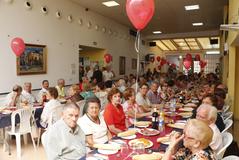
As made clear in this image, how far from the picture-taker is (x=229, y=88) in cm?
632

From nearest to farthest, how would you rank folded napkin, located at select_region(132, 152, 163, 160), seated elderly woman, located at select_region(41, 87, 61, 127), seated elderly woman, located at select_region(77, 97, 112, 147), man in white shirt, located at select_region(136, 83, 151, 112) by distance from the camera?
folded napkin, located at select_region(132, 152, 163, 160), seated elderly woman, located at select_region(77, 97, 112, 147), seated elderly woman, located at select_region(41, 87, 61, 127), man in white shirt, located at select_region(136, 83, 151, 112)

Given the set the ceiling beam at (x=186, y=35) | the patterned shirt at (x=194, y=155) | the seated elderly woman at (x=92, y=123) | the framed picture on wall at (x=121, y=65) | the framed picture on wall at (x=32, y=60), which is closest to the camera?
the patterned shirt at (x=194, y=155)

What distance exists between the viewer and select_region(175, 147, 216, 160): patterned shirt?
1672mm

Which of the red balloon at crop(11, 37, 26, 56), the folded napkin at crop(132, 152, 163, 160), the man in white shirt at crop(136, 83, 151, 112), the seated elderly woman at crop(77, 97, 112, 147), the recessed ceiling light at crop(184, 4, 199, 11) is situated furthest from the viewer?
the recessed ceiling light at crop(184, 4, 199, 11)

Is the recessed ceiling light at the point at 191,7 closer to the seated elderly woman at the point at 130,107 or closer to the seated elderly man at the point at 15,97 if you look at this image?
the seated elderly woman at the point at 130,107

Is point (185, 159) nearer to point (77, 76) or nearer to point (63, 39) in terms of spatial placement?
point (63, 39)

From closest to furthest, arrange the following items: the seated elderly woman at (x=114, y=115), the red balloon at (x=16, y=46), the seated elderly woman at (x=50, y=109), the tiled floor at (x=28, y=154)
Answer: the seated elderly woman at (x=114, y=115), the tiled floor at (x=28, y=154), the seated elderly woman at (x=50, y=109), the red balloon at (x=16, y=46)

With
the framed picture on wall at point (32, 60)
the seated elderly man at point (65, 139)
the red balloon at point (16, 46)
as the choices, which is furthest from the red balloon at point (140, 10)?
the framed picture on wall at point (32, 60)

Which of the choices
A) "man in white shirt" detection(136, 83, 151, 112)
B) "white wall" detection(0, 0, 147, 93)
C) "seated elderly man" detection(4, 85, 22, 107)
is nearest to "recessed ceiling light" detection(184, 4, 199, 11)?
"white wall" detection(0, 0, 147, 93)

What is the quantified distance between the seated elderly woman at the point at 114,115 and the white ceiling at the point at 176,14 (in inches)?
202

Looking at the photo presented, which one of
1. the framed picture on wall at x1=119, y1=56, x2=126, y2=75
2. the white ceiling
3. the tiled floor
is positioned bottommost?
the tiled floor

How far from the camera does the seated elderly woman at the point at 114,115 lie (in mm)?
3242

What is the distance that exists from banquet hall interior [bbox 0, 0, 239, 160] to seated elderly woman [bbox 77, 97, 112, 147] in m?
0.44

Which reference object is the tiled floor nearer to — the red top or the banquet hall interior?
the banquet hall interior
